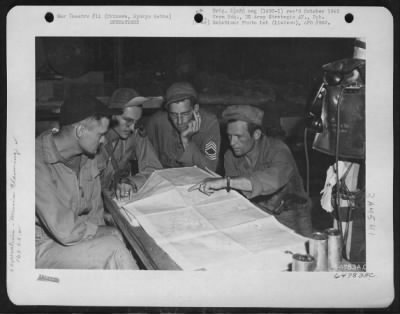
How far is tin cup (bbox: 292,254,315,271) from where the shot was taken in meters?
1.18

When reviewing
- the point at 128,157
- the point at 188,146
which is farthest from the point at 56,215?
the point at 188,146

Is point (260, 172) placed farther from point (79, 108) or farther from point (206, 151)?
point (79, 108)

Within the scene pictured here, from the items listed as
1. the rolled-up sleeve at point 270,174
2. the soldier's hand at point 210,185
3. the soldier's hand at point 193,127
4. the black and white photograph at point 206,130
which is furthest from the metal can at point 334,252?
the soldier's hand at point 193,127

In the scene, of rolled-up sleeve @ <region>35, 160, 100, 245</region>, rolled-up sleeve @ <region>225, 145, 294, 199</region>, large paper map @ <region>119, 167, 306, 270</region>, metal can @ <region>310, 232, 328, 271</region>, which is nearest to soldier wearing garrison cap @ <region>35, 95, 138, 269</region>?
rolled-up sleeve @ <region>35, 160, 100, 245</region>

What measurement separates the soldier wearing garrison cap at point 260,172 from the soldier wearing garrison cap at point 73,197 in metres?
0.27

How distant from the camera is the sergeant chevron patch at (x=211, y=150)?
1.23m

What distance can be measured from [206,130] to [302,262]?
406mm

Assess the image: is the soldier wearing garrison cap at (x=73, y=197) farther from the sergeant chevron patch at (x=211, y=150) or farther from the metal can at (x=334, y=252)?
the metal can at (x=334, y=252)

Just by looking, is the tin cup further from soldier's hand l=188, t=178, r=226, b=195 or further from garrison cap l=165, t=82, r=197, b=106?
garrison cap l=165, t=82, r=197, b=106

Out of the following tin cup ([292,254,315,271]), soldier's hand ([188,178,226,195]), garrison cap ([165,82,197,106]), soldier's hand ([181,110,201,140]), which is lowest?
tin cup ([292,254,315,271])

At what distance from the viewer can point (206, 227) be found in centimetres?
120

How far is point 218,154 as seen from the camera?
1.23m

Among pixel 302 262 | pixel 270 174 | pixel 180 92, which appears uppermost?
pixel 180 92

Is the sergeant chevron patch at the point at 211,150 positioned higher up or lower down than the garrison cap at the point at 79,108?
lower down
